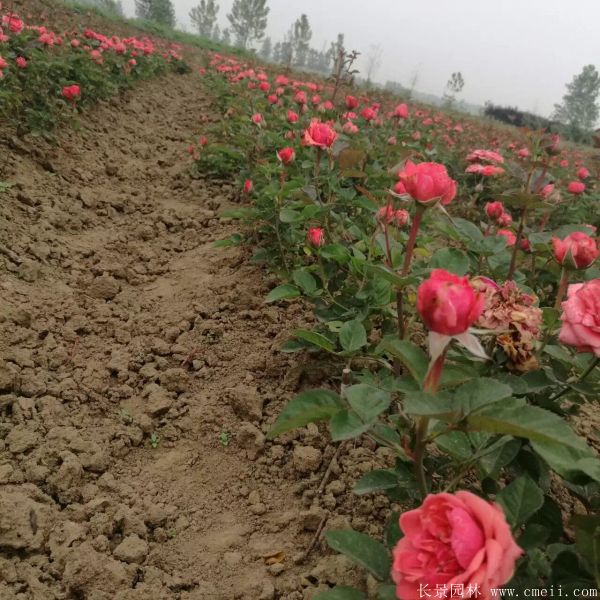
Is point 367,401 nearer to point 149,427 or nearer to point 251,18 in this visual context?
point 149,427

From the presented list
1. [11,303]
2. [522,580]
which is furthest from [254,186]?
[522,580]

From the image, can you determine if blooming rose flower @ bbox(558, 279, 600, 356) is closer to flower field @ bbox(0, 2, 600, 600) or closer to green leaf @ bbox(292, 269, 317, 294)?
flower field @ bbox(0, 2, 600, 600)

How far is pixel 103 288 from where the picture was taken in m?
2.41

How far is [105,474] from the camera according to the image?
1.53 metres

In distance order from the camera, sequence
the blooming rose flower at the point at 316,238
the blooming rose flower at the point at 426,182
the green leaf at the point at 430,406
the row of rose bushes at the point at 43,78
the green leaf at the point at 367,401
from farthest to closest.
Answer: the row of rose bushes at the point at 43,78 → the blooming rose flower at the point at 316,238 → the blooming rose flower at the point at 426,182 → the green leaf at the point at 367,401 → the green leaf at the point at 430,406

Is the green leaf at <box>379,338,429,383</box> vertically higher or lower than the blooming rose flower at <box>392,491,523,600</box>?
higher

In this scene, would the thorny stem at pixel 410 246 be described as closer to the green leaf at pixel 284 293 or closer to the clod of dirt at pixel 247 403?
the green leaf at pixel 284 293

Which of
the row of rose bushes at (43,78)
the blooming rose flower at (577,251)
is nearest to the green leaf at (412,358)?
the blooming rose flower at (577,251)

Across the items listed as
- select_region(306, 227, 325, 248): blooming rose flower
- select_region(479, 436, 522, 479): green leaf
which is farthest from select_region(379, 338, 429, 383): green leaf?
select_region(306, 227, 325, 248): blooming rose flower

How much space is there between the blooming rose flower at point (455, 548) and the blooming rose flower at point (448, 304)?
9.0 inches

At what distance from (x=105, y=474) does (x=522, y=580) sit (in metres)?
1.16

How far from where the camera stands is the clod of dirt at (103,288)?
7.86ft

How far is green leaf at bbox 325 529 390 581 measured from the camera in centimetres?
84

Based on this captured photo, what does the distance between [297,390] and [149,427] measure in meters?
0.52
